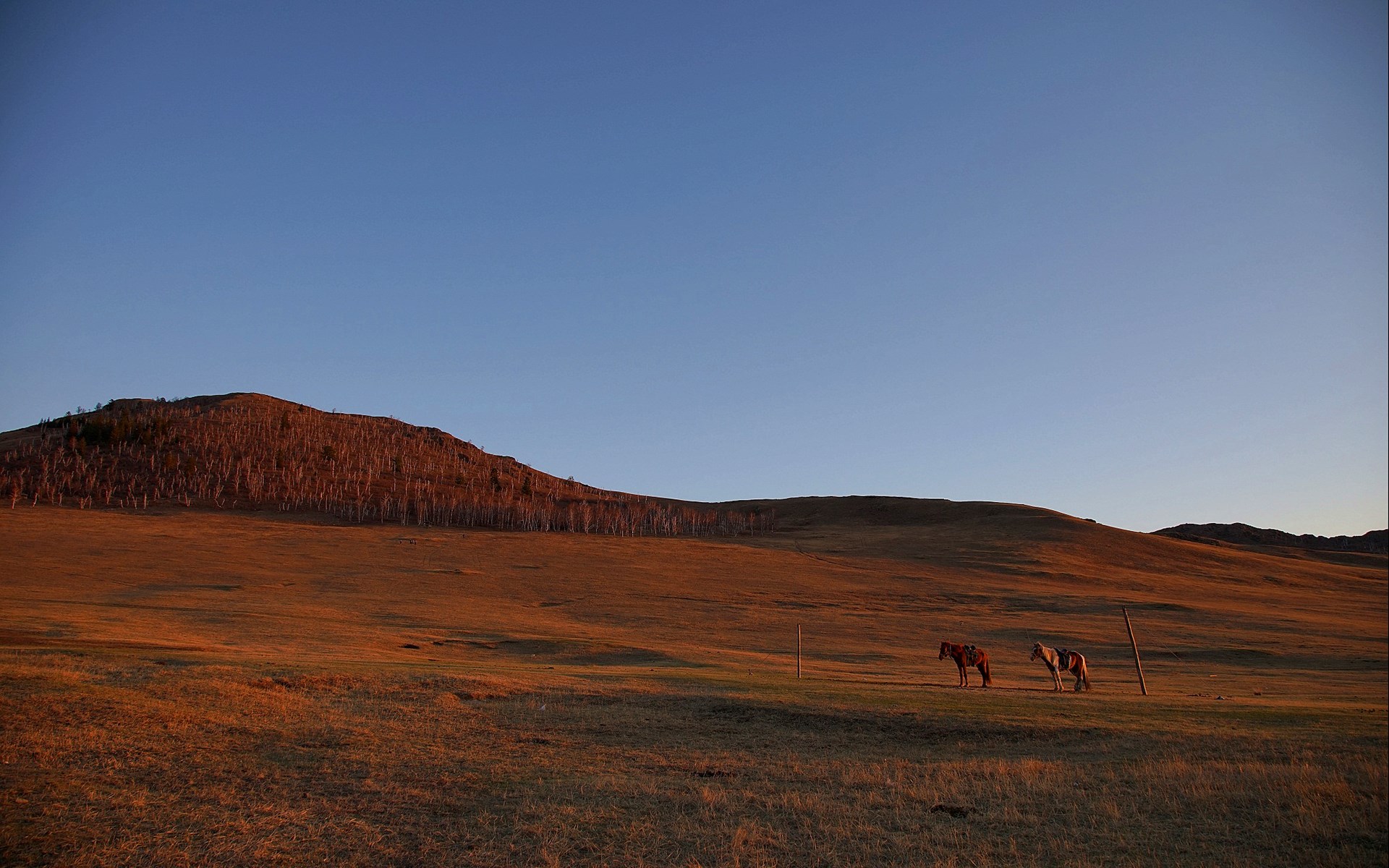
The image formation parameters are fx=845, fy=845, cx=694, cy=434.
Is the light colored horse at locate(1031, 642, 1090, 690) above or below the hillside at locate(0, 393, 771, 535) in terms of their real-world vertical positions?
below

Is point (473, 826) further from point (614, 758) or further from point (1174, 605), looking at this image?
point (1174, 605)

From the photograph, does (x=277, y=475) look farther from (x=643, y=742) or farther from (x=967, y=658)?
(x=643, y=742)

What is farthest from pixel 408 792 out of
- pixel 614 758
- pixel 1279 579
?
pixel 1279 579

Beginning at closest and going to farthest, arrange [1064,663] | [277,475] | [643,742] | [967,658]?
[643,742]
[1064,663]
[967,658]
[277,475]

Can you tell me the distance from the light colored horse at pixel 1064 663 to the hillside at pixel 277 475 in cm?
11061

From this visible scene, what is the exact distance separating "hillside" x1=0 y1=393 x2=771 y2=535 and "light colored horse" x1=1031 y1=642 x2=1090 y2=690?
111 m

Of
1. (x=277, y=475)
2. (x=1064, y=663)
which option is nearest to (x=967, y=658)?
(x=1064, y=663)

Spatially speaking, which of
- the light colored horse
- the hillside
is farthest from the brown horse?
the hillside

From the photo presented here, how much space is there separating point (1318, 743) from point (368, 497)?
463 feet

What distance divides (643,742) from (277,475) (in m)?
140

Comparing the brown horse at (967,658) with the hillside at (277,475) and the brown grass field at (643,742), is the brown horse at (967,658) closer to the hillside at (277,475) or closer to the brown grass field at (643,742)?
the brown grass field at (643,742)

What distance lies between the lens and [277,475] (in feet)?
461

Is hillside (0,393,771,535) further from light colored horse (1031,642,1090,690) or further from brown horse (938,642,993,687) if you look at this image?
light colored horse (1031,642,1090,690)

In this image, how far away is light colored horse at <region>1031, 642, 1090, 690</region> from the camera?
95.9ft
